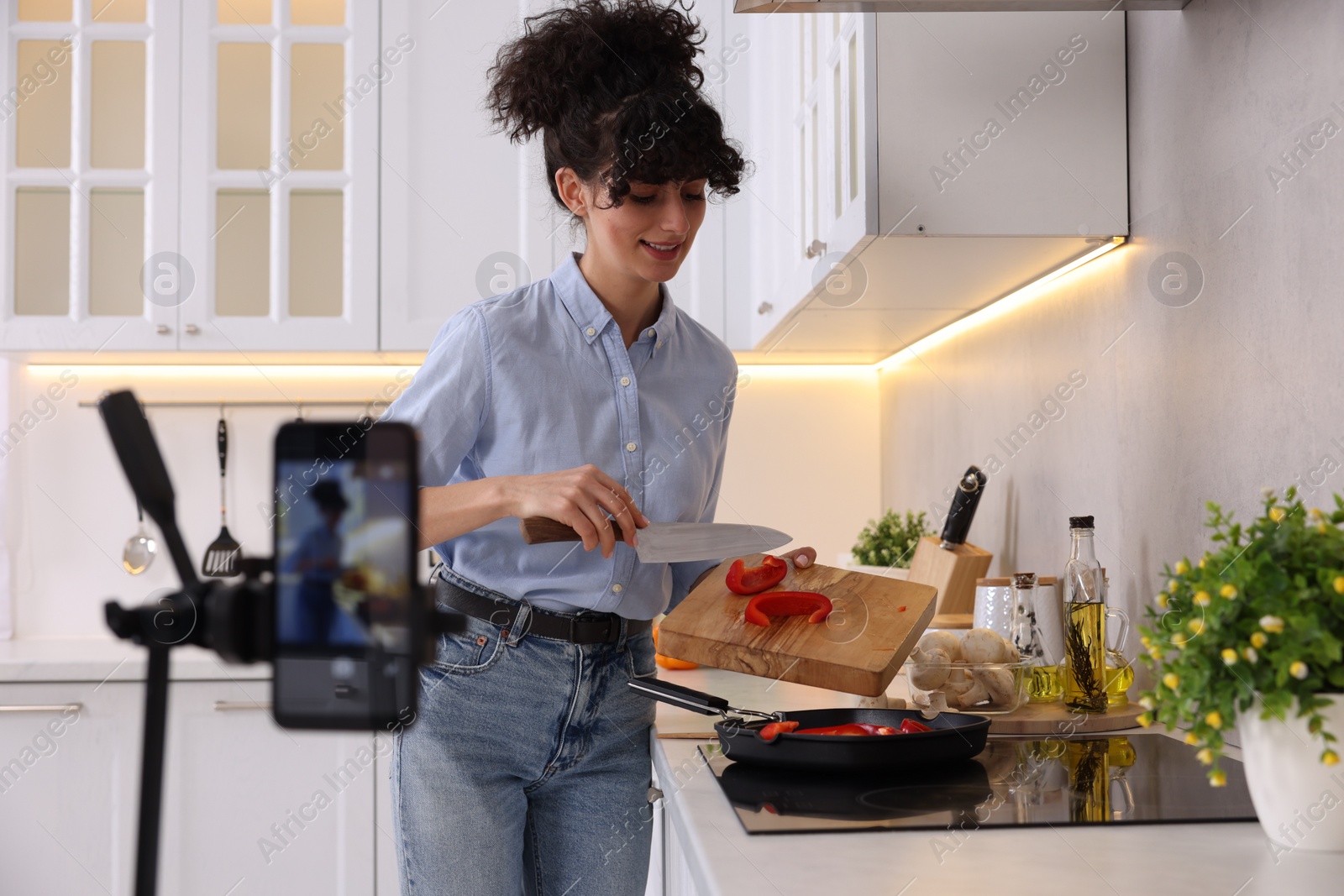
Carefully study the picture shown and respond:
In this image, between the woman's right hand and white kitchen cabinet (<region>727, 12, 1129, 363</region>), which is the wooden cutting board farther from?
white kitchen cabinet (<region>727, 12, 1129, 363</region>)

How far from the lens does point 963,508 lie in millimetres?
1697

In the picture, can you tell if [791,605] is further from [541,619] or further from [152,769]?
[152,769]

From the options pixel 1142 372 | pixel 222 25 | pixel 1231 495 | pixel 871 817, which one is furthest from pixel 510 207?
pixel 871 817

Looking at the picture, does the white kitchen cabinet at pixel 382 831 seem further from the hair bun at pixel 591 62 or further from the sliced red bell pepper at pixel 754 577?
the hair bun at pixel 591 62

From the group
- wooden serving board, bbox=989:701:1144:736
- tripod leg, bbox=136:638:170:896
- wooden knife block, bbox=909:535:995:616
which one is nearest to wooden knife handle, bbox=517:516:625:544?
wooden serving board, bbox=989:701:1144:736

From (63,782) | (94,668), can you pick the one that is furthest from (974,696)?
(63,782)

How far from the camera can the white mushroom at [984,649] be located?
1.16 metres

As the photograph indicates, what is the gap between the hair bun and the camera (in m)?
1.12

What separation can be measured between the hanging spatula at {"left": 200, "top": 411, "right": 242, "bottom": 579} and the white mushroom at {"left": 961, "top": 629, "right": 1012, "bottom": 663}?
1794 mm

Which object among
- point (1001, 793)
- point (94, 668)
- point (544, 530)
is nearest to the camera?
point (1001, 793)

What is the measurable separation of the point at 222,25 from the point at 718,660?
6.33ft

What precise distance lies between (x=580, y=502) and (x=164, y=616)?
0.73 metres

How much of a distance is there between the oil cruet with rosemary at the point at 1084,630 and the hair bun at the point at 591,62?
66 cm

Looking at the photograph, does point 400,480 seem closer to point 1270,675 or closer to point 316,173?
point 1270,675
